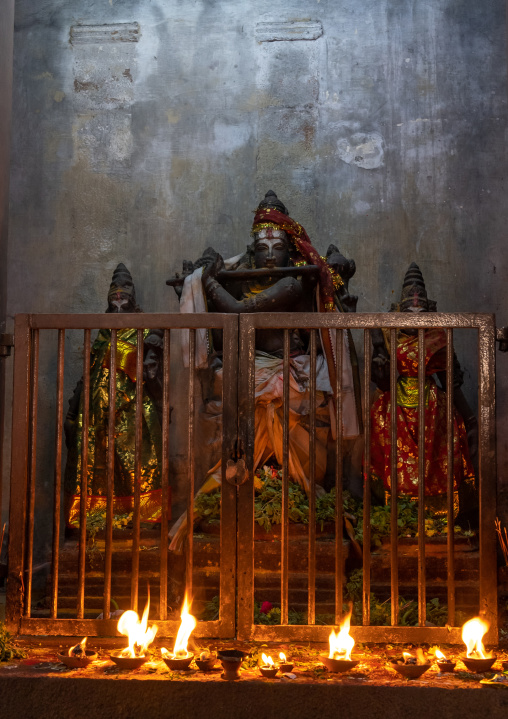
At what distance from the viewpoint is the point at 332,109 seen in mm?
7363

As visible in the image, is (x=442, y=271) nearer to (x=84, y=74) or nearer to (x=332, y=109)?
(x=332, y=109)

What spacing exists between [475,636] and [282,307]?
2878 millimetres

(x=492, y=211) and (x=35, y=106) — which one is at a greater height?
(x=35, y=106)

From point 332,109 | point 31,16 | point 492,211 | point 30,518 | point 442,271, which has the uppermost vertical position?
point 31,16

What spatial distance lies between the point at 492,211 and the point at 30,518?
4876mm

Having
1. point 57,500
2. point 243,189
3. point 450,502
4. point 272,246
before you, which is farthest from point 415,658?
point 243,189

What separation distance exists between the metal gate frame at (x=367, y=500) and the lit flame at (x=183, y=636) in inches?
10.5

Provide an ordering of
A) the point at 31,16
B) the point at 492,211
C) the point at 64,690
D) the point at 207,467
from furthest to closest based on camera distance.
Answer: the point at 31,16, the point at 492,211, the point at 207,467, the point at 64,690

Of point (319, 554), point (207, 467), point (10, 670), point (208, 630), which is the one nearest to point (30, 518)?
point (10, 670)

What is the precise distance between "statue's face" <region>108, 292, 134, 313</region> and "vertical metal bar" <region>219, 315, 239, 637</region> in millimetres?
2377

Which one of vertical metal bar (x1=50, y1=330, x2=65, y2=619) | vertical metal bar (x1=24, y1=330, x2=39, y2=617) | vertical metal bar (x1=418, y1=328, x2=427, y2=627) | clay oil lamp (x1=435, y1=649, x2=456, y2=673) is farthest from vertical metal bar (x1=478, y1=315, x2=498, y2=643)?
vertical metal bar (x1=24, y1=330, x2=39, y2=617)

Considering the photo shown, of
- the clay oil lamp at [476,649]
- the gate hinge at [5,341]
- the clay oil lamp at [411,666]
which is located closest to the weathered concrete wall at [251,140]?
the gate hinge at [5,341]

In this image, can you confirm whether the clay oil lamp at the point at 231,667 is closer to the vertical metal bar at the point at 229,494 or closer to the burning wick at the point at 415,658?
the vertical metal bar at the point at 229,494

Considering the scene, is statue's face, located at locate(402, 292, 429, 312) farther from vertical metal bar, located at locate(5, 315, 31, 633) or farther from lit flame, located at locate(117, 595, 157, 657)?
lit flame, located at locate(117, 595, 157, 657)
